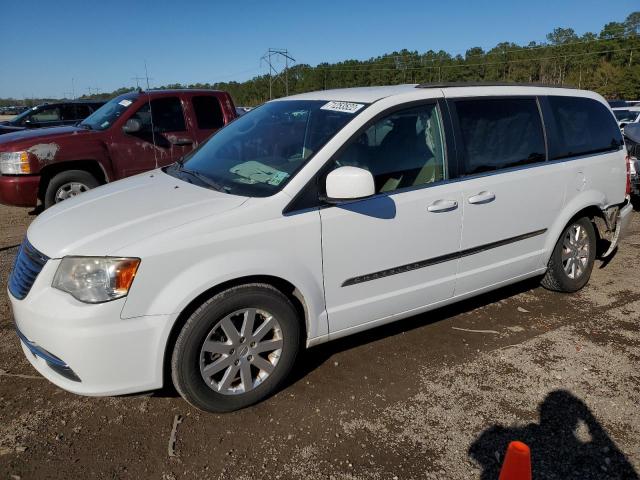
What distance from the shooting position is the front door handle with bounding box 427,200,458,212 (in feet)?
10.8

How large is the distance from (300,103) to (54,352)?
227 centimetres

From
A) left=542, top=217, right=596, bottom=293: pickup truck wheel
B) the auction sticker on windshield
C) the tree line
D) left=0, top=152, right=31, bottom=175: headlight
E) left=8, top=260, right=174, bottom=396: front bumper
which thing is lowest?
left=542, top=217, right=596, bottom=293: pickup truck wheel

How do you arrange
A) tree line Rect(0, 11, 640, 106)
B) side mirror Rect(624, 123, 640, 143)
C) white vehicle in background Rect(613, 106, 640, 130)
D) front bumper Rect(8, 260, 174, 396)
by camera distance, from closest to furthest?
front bumper Rect(8, 260, 174, 396) < side mirror Rect(624, 123, 640, 143) < white vehicle in background Rect(613, 106, 640, 130) < tree line Rect(0, 11, 640, 106)

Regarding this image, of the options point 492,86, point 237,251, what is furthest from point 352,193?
point 492,86

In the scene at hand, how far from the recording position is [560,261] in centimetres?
441

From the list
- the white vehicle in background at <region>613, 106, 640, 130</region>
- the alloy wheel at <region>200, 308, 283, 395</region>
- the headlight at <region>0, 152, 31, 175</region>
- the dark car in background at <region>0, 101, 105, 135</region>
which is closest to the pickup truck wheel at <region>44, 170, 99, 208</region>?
the headlight at <region>0, 152, 31, 175</region>

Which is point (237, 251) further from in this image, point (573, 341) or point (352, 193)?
point (573, 341)

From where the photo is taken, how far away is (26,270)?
276cm

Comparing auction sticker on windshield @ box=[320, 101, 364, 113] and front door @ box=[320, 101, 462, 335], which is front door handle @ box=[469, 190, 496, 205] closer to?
front door @ box=[320, 101, 462, 335]

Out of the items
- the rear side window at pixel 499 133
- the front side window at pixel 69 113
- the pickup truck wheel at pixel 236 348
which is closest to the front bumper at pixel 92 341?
the pickup truck wheel at pixel 236 348

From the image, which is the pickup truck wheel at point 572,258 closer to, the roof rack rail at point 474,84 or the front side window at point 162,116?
the roof rack rail at point 474,84

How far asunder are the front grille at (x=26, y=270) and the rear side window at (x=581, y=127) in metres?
3.72

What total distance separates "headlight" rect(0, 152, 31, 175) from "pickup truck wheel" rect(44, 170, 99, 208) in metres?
0.34

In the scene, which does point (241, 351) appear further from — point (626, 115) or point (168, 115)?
point (626, 115)
